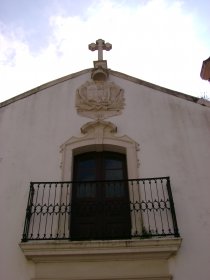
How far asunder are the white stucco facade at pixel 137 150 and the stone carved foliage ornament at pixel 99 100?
0.16m

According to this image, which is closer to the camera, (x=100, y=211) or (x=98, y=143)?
(x=100, y=211)

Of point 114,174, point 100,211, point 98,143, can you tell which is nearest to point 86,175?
point 114,174

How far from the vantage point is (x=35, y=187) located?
6.96 meters

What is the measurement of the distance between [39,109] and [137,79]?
2.68 meters

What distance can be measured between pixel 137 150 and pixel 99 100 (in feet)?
6.06

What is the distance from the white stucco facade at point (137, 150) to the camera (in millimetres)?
5961

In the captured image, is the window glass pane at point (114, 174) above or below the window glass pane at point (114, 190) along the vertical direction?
above

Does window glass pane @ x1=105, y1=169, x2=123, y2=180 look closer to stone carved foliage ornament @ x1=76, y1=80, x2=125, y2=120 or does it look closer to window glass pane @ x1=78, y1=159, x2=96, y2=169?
window glass pane @ x1=78, y1=159, x2=96, y2=169

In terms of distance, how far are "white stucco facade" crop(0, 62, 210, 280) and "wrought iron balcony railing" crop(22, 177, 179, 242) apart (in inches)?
9.7

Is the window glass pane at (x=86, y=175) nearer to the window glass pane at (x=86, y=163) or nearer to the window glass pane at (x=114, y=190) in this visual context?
the window glass pane at (x=86, y=163)

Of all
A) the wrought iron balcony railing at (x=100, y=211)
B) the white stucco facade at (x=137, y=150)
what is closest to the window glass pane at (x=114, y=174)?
the wrought iron balcony railing at (x=100, y=211)

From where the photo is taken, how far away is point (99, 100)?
8.67m

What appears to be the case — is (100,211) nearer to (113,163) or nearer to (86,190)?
(86,190)

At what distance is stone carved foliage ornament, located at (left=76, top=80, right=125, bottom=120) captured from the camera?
845cm
